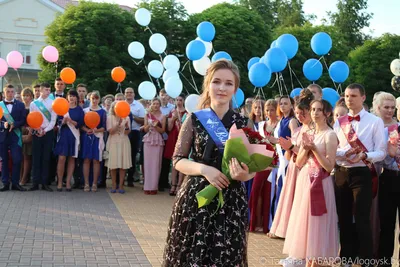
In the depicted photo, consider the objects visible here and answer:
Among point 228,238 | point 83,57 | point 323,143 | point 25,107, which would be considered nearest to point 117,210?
point 25,107

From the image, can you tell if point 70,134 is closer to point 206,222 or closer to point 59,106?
point 59,106

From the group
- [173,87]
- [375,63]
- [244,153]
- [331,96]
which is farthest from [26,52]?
[244,153]

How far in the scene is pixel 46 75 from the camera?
32.6 m

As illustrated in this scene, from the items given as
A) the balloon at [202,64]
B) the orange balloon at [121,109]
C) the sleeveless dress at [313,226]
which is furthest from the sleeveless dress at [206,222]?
the balloon at [202,64]

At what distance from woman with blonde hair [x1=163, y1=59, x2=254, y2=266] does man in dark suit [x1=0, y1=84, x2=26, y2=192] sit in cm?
845

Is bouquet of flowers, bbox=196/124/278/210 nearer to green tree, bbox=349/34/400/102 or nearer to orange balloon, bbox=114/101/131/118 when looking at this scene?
orange balloon, bbox=114/101/131/118

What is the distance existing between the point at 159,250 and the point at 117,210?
116 inches

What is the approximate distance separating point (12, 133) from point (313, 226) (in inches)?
309

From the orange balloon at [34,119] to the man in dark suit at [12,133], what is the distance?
0.33 metres

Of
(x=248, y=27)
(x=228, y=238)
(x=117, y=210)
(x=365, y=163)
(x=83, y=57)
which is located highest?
(x=248, y=27)

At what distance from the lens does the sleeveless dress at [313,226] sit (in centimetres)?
598

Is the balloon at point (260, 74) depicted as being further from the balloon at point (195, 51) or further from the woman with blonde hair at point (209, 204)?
the woman with blonde hair at point (209, 204)

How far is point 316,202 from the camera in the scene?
600 cm

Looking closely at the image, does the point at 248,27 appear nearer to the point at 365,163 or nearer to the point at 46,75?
the point at 46,75
